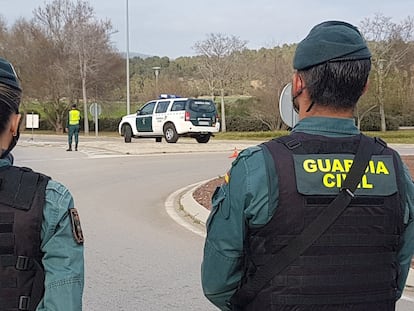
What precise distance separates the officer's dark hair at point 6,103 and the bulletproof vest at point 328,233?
0.85 m

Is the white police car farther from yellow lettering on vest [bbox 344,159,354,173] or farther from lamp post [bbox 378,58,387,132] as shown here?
yellow lettering on vest [bbox 344,159,354,173]

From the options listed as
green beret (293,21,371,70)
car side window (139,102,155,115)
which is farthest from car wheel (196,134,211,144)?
green beret (293,21,371,70)

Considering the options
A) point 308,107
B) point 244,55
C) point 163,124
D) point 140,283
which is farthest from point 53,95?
point 308,107

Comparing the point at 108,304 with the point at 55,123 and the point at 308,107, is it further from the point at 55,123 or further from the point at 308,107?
the point at 55,123

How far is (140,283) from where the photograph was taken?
6.28 m

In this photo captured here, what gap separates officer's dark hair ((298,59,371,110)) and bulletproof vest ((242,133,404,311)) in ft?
0.47

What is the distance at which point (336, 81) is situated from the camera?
7.11ft

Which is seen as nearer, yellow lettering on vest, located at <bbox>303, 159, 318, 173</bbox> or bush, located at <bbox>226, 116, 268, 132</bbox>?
yellow lettering on vest, located at <bbox>303, 159, 318, 173</bbox>

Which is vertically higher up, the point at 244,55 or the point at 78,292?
the point at 244,55

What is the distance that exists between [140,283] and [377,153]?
4468 millimetres

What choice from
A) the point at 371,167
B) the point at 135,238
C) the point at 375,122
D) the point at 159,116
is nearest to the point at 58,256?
the point at 371,167

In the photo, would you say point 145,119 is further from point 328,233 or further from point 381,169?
point 328,233

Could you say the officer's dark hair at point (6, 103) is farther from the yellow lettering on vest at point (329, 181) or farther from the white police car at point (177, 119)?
the white police car at point (177, 119)

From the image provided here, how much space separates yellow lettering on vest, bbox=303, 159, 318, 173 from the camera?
2.05 m
